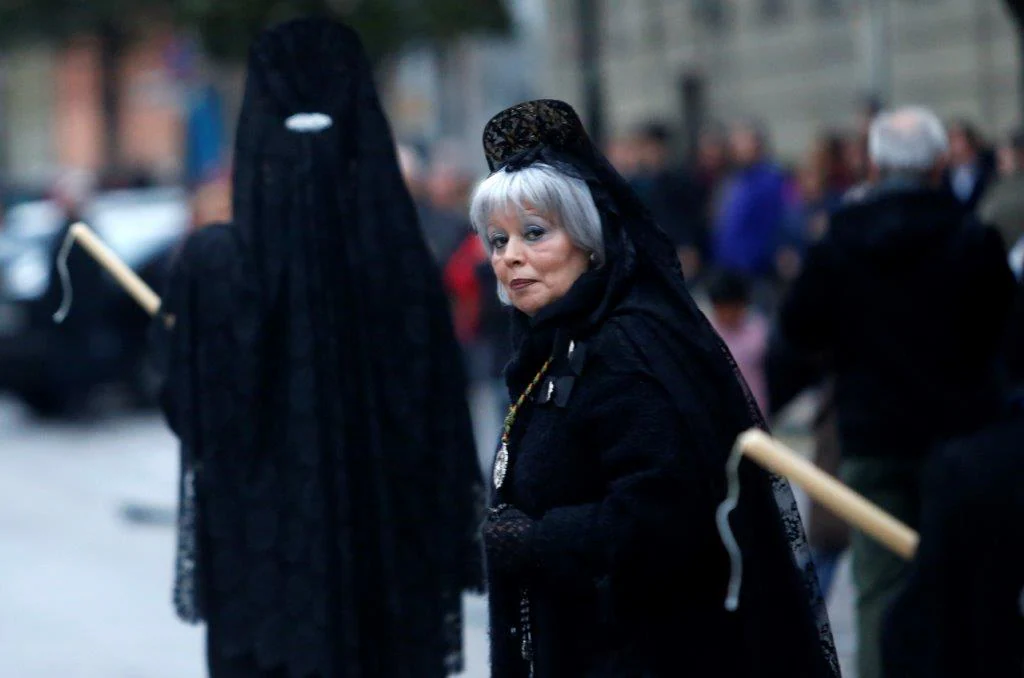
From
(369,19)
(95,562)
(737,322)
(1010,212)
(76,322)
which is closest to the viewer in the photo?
(1010,212)

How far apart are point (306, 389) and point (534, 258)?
1515 mm

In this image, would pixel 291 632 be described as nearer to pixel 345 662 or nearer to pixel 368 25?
pixel 345 662

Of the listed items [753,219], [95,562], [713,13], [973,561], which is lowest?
[95,562]

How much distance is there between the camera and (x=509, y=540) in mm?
3545

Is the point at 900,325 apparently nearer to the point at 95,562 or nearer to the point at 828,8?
the point at 95,562

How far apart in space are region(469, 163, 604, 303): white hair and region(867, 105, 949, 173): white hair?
2362mm

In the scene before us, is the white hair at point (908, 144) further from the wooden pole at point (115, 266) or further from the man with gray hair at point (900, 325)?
the wooden pole at point (115, 266)

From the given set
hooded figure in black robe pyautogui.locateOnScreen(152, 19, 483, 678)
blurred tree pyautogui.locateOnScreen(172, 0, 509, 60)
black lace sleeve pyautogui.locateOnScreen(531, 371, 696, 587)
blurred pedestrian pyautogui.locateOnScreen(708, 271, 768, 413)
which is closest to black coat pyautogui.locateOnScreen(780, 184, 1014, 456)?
hooded figure in black robe pyautogui.locateOnScreen(152, 19, 483, 678)

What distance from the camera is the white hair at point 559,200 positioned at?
3557 mm

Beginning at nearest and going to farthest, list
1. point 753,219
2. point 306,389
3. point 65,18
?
point 306,389 → point 753,219 → point 65,18

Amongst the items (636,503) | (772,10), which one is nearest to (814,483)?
(636,503)

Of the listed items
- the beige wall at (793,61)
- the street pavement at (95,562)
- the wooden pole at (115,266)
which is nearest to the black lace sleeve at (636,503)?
the wooden pole at (115,266)

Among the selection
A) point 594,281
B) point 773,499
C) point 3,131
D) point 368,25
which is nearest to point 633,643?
point 773,499

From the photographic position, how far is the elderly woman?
340 cm
